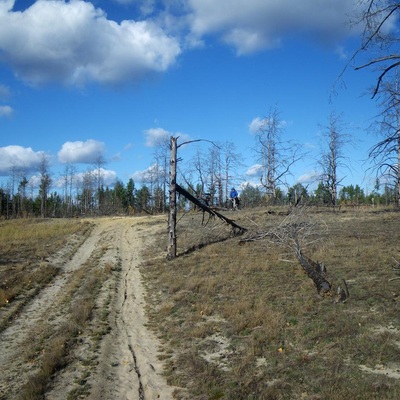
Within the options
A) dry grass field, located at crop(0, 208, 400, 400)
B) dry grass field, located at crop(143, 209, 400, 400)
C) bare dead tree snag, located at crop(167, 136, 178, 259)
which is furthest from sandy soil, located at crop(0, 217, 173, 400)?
bare dead tree snag, located at crop(167, 136, 178, 259)

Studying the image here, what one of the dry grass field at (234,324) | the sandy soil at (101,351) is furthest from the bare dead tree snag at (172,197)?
the sandy soil at (101,351)

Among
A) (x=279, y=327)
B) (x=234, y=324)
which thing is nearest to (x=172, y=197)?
(x=234, y=324)

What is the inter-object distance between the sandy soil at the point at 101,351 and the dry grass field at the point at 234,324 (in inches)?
1.7

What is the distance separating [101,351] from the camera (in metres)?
7.93

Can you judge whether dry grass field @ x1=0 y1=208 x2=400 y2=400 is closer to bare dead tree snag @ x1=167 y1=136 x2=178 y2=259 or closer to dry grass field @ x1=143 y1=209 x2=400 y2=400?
dry grass field @ x1=143 y1=209 x2=400 y2=400

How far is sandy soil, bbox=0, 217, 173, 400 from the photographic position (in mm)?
6348

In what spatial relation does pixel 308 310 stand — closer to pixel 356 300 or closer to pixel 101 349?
pixel 356 300

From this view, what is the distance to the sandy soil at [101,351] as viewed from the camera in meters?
6.35

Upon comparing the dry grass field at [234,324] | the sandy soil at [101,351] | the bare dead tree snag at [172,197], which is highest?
the bare dead tree snag at [172,197]

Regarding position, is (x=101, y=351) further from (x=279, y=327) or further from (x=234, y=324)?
(x=279, y=327)

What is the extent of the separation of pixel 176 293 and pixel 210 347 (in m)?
4.49

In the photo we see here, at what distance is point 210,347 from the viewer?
790 centimetres

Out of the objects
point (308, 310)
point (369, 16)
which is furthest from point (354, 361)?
point (369, 16)

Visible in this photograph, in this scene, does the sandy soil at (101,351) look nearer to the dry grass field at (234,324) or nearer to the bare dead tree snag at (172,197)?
the dry grass field at (234,324)
